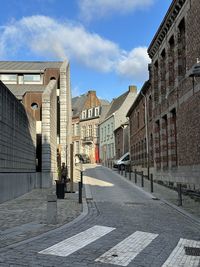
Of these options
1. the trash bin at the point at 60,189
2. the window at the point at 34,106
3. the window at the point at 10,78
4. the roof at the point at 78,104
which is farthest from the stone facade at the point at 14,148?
the roof at the point at 78,104

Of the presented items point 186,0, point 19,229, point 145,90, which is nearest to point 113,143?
point 145,90

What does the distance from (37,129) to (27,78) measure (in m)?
11.4

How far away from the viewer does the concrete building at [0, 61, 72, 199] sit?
1104 inches

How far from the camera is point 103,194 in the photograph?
65.1ft

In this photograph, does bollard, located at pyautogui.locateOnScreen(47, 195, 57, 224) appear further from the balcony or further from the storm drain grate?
the balcony

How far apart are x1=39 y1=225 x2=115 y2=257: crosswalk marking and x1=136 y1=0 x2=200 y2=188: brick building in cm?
756

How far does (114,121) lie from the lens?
60438 millimetres

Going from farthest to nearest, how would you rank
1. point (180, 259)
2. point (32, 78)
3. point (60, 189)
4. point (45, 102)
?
point (32, 78)
point (45, 102)
point (60, 189)
point (180, 259)

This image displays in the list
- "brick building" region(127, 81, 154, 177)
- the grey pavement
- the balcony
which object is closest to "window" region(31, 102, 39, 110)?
"brick building" region(127, 81, 154, 177)

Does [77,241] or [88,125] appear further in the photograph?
[88,125]

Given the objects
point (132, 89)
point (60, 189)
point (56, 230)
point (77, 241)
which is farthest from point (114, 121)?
point (77, 241)

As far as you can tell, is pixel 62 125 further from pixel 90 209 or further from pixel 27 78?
pixel 90 209

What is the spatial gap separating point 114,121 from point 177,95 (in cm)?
3964

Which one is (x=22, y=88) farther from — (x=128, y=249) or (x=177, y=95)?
(x=128, y=249)
